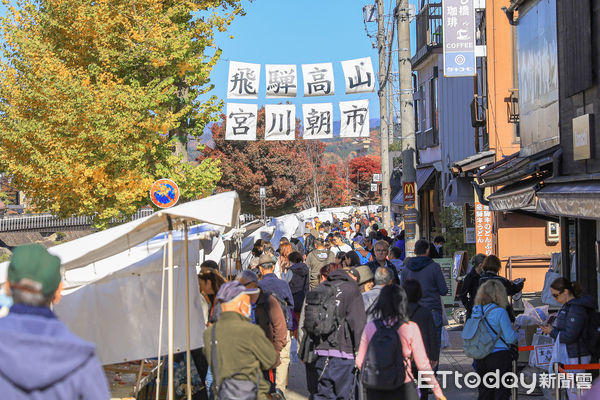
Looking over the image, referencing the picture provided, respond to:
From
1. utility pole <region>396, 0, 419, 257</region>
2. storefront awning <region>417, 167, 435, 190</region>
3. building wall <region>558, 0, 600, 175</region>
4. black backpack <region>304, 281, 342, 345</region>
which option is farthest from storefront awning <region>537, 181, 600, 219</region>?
storefront awning <region>417, 167, 435, 190</region>

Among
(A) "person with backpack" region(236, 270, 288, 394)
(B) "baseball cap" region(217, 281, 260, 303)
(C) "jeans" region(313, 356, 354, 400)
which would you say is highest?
(B) "baseball cap" region(217, 281, 260, 303)

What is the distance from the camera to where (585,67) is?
10.4 m

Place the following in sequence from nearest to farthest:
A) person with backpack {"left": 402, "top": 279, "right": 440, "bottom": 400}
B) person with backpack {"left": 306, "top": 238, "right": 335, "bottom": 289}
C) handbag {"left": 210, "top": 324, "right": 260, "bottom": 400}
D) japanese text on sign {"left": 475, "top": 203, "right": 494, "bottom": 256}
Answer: handbag {"left": 210, "top": 324, "right": 260, "bottom": 400} → person with backpack {"left": 402, "top": 279, "right": 440, "bottom": 400} → person with backpack {"left": 306, "top": 238, "right": 335, "bottom": 289} → japanese text on sign {"left": 475, "top": 203, "right": 494, "bottom": 256}

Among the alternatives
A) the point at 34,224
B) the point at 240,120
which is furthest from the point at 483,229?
the point at 34,224

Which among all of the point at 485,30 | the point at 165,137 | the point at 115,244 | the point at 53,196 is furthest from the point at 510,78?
the point at 115,244

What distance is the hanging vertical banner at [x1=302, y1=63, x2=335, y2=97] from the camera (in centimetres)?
2341

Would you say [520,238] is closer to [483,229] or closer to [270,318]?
[483,229]

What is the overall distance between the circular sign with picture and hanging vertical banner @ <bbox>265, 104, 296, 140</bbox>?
9.40m

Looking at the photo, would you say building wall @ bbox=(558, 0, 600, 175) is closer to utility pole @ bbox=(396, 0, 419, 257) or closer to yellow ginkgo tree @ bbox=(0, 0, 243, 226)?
utility pole @ bbox=(396, 0, 419, 257)

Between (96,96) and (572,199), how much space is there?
11.9 m

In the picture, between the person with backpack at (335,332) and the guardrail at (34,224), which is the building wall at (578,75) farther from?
the guardrail at (34,224)

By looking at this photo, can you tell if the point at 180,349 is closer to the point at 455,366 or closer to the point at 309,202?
the point at 455,366

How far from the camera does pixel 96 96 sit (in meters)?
17.4

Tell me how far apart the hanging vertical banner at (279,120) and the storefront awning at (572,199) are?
14.6 meters
